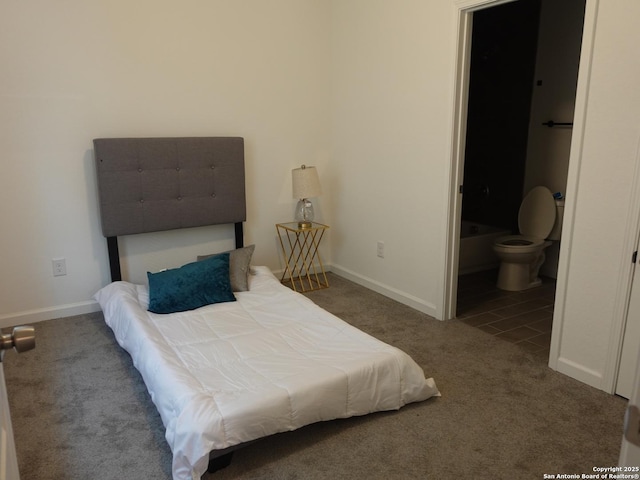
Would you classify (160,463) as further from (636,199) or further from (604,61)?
(604,61)

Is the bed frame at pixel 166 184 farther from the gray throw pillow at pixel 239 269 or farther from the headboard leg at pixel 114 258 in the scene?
the gray throw pillow at pixel 239 269

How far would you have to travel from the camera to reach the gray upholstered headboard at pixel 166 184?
131 inches

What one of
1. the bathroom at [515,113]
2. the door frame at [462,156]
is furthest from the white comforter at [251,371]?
the bathroom at [515,113]

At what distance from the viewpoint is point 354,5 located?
12.6 feet

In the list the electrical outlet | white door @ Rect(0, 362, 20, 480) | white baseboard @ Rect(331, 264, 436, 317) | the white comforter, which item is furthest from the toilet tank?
white door @ Rect(0, 362, 20, 480)

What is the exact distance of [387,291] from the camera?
3.89 meters

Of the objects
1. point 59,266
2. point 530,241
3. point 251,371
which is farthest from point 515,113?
point 59,266

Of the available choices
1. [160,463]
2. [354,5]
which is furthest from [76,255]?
[354,5]

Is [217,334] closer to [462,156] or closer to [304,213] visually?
[304,213]

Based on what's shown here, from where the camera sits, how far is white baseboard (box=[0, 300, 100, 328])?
10.8 feet

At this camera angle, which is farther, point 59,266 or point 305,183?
point 305,183

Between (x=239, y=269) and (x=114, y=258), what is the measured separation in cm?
89

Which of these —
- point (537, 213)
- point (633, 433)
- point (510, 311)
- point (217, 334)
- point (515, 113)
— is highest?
point (515, 113)

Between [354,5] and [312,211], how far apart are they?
1643mm
